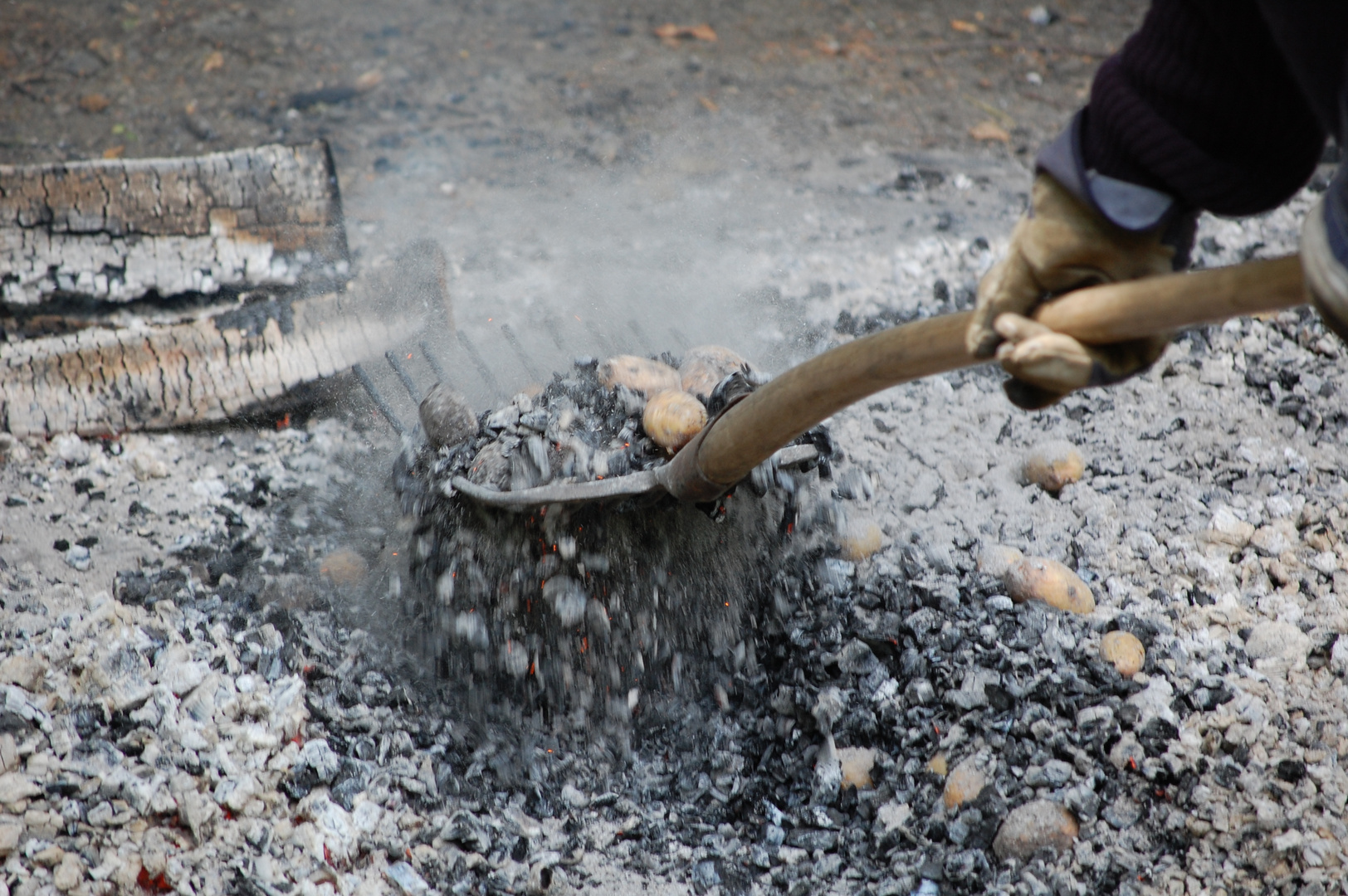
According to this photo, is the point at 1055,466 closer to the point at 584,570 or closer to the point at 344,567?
the point at 584,570

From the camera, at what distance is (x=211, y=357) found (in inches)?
137

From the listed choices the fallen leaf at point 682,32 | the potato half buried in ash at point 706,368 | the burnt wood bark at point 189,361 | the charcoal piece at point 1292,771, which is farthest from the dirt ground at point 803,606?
the fallen leaf at point 682,32

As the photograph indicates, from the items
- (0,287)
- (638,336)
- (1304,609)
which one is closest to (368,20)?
(0,287)

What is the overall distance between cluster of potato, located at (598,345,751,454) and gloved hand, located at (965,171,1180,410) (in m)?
1.01

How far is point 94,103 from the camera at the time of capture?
19.0 feet

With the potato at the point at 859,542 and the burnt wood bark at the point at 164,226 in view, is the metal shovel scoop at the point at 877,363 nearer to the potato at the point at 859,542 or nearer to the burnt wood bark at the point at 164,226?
the potato at the point at 859,542

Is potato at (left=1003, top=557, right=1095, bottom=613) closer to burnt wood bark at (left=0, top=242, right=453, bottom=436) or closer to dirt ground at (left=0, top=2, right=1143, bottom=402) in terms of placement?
dirt ground at (left=0, top=2, right=1143, bottom=402)

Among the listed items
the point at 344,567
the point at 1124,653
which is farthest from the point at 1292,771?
the point at 344,567

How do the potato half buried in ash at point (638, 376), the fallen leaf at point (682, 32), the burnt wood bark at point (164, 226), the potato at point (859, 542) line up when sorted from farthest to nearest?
the fallen leaf at point (682, 32) → the burnt wood bark at point (164, 226) → the potato at point (859, 542) → the potato half buried in ash at point (638, 376)

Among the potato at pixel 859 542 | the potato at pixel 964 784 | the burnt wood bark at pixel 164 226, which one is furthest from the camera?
the burnt wood bark at pixel 164 226

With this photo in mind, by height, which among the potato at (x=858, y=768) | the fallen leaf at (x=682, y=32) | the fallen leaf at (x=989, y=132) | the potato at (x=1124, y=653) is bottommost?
the potato at (x=858, y=768)

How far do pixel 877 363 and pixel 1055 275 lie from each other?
0.37m

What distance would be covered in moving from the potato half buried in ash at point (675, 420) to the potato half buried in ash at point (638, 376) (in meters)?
0.14

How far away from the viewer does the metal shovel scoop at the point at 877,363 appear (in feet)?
4.21
